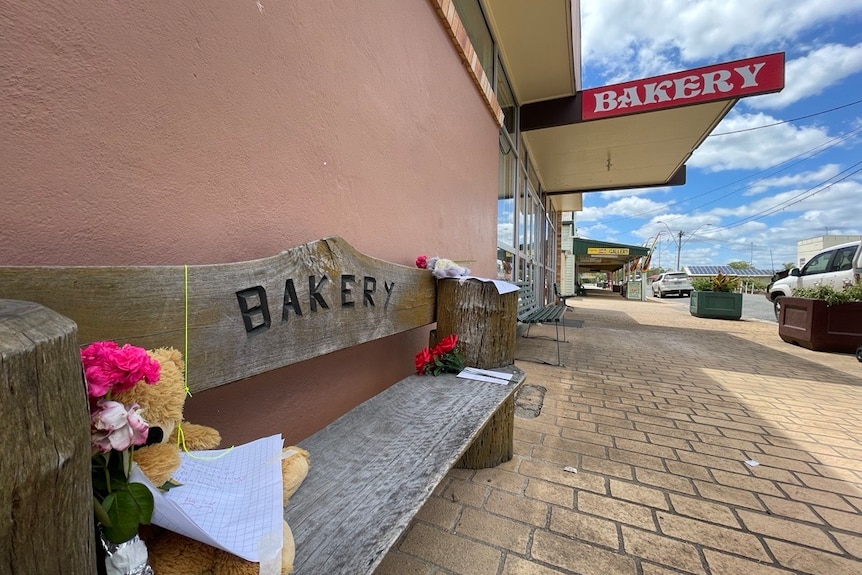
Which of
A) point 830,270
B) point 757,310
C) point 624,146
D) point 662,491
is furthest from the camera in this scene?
point 757,310

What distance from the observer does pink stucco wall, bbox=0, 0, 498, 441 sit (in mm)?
723

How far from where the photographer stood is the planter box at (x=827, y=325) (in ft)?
15.8

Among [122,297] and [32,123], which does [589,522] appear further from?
[32,123]

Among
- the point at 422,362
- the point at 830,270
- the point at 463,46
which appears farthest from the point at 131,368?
the point at 830,270

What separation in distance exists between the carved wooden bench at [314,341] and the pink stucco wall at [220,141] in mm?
129

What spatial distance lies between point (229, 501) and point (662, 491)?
1.87 meters

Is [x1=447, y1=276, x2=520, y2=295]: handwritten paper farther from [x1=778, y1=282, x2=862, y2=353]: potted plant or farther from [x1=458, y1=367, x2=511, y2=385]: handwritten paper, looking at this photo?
[x1=778, y1=282, x2=862, y2=353]: potted plant

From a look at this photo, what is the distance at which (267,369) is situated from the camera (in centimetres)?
105

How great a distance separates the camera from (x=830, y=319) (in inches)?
195

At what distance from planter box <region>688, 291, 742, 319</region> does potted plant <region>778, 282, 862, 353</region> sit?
146 inches

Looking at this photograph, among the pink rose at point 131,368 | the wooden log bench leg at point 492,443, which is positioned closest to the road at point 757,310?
the wooden log bench leg at point 492,443

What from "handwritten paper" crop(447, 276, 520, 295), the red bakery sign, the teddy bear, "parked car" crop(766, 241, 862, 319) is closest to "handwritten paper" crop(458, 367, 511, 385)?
"handwritten paper" crop(447, 276, 520, 295)

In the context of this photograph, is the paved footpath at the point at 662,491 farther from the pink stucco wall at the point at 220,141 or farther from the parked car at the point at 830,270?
the parked car at the point at 830,270

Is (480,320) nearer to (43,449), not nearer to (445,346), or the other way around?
(445,346)
